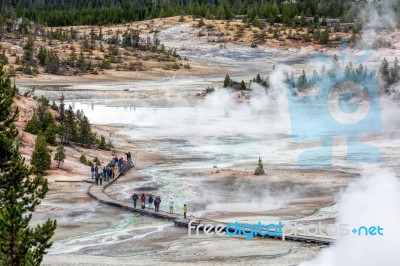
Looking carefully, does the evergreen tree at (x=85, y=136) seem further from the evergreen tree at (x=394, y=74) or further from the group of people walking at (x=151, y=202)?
the evergreen tree at (x=394, y=74)

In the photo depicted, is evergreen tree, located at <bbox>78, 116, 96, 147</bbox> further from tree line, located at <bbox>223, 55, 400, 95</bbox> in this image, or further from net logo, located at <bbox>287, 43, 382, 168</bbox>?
tree line, located at <bbox>223, 55, 400, 95</bbox>

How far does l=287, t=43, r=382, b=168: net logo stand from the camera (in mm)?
40500

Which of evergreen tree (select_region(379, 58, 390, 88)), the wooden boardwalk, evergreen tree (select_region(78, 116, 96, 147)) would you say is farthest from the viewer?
evergreen tree (select_region(379, 58, 390, 88))

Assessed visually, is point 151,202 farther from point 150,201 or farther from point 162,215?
point 162,215

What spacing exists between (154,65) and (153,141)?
40656mm

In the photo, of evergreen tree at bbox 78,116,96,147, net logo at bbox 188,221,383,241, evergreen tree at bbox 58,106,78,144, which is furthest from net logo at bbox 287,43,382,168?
net logo at bbox 188,221,383,241

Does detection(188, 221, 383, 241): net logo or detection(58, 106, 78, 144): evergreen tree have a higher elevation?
detection(58, 106, 78, 144): evergreen tree

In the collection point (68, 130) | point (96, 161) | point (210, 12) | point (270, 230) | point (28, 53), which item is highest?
point (210, 12)

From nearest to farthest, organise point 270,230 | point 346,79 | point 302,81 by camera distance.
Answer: point 270,230
point 346,79
point 302,81

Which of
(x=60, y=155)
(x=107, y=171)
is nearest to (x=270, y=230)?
(x=107, y=171)

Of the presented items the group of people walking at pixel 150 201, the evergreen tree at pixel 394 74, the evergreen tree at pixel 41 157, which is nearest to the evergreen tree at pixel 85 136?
the evergreen tree at pixel 41 157

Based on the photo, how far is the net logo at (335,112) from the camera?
4050 cm

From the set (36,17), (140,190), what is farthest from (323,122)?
(36,17)

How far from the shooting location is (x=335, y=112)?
Result: 58406 mm
